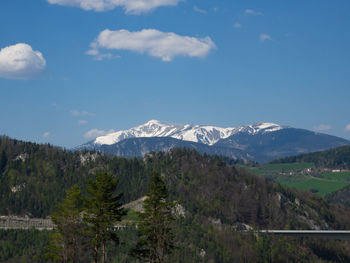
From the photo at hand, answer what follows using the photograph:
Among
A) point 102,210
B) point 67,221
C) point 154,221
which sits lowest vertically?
point 154,221

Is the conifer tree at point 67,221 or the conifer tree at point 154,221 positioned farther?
the conifer tree at point 154,221

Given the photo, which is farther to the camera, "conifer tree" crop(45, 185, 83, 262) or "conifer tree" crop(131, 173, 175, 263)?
"conifer tree" crop(131, 173, 175, 263)

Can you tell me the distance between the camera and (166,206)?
280 ft

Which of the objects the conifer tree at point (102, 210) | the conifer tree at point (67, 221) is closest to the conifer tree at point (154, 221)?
the conifer tree at point (102, 210)

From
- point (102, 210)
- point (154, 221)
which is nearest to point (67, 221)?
point (102, 210)

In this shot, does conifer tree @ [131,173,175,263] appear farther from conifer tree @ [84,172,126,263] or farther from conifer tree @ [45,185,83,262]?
conifer tree @ [45,185,83,262]

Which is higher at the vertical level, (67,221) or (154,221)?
(67,221)

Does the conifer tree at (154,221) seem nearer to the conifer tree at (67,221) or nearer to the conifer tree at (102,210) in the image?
the conifer tree at (102,210)

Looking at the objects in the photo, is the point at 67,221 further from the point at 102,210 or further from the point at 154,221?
the point at 154,221

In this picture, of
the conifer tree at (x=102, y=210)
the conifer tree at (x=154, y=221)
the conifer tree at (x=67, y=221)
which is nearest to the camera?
the conifer tree at (x=102, y=210)

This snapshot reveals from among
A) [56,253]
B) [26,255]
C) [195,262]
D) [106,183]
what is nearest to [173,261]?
[195,262]

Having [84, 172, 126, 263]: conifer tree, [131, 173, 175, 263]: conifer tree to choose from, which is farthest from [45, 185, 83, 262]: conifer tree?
[131, 173, 175, 263]: conifer tree

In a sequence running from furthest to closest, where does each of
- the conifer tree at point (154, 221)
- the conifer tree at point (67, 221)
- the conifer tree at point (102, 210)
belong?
the conifer tree at point (154, 221) → the conifer tree at point (67, 221) → the conifer tree at point (102, 210)

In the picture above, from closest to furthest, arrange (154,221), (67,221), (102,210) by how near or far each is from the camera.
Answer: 1. (102,210)
2. (67,221)
3. (154,221)
